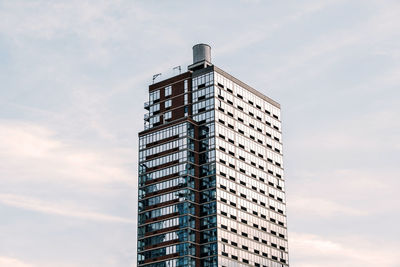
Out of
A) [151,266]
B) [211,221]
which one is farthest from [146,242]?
[211,221]

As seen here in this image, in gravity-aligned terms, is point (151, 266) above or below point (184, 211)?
below

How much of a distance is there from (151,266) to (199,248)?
562 inches

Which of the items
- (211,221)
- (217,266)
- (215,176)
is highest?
(215,176)

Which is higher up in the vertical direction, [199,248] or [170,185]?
[170,185]

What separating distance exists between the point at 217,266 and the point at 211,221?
12506 millimetres

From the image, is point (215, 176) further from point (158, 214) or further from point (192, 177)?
point (158, 214)

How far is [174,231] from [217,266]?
49.3ft

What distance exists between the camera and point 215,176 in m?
198

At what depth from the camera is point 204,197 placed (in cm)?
19862

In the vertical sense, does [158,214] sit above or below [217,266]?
above

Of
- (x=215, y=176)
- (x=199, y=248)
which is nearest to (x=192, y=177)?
(x=215, y=176)

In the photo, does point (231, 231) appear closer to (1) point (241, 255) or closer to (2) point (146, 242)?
(1) point (241, 255)

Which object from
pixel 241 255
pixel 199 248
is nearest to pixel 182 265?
pixel 199 248

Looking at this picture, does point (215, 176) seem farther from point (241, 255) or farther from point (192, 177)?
point (241, 255)
